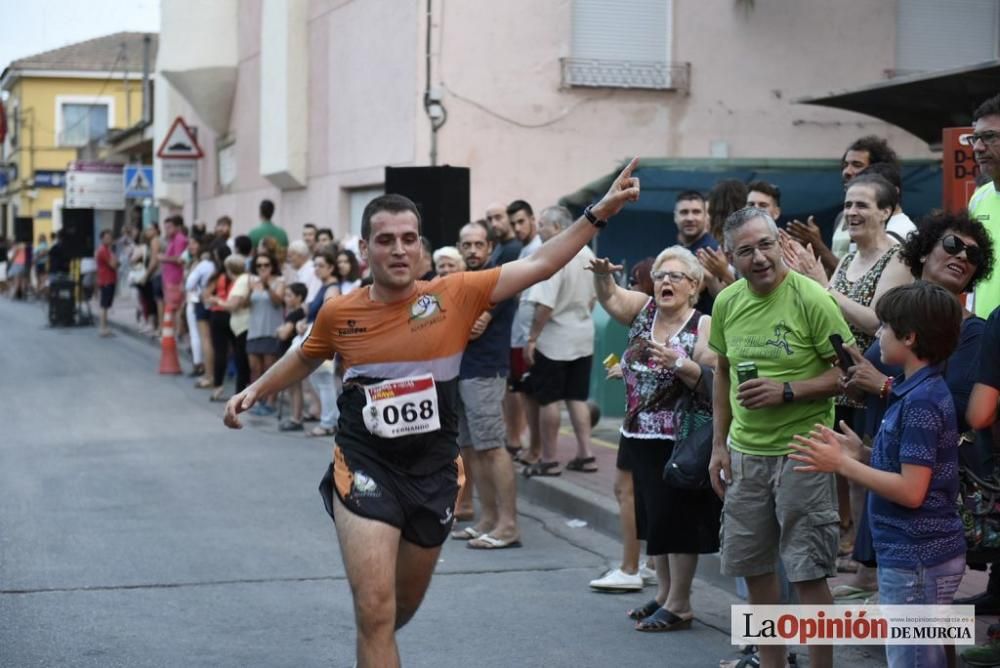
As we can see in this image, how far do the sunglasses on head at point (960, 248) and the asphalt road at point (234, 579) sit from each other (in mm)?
2270

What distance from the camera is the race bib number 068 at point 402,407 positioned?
220 inches

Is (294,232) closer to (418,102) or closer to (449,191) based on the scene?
(418,102)

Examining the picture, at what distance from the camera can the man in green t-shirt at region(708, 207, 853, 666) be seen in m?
5.93

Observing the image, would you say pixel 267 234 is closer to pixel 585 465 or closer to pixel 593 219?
pixel 585 465

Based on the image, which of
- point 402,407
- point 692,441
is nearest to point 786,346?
point 692,441

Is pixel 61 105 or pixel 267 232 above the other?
pixel 61 105

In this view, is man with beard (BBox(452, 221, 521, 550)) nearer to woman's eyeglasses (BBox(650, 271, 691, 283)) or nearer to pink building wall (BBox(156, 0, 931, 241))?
woman's eyeglasses (BBox(650, 271, 691, 283))

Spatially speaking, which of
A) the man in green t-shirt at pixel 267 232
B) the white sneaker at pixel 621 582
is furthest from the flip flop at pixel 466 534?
the man in green t-shirt at pixel 267 232

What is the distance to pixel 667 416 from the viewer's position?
7.39 metres

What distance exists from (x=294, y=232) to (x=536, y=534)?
14676mm

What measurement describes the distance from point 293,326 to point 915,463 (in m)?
10.9

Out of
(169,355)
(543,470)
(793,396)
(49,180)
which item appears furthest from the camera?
(49,180)

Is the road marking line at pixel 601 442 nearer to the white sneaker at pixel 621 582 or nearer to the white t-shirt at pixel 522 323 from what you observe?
the white t-shirt at pixel 522 323

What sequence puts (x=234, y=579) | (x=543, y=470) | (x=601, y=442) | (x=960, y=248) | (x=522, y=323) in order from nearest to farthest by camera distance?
(x=960, y=248) < (x=234, y=579) < (x=543, y=470) < (x=522, y=323) < (x=601, y=442)
